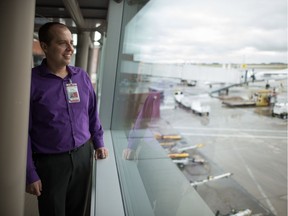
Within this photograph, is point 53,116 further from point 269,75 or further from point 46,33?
point 269,75

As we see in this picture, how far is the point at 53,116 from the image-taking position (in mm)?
935

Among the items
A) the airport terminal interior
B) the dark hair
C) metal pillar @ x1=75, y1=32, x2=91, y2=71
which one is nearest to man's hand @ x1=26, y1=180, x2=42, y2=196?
the airport terminal interior

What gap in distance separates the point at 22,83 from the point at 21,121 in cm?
9

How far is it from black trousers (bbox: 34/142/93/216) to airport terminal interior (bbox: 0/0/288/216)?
133mm

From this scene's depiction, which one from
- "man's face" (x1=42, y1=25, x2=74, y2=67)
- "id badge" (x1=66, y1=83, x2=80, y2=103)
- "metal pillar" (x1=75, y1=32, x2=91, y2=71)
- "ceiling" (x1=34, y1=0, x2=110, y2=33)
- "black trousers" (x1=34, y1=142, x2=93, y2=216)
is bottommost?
"black trousers" (x1=34, y1=142, x2=93, y2=216)

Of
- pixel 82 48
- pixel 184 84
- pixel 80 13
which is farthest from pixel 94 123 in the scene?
pixel 82 48

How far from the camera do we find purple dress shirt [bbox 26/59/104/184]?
0.91 meters

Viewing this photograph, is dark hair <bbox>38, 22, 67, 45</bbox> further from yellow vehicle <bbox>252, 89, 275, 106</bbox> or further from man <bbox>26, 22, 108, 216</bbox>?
yellow vehicle <bbox>252, 89, 275, 106</bbox>

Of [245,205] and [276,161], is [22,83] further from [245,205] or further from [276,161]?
[276,161]

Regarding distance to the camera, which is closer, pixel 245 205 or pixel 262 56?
pixel 262 56

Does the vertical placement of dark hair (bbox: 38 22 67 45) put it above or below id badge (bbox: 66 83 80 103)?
above

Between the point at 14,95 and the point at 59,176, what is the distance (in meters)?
0.58

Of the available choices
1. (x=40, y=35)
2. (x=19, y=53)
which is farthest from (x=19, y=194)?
(x=40, y=35)

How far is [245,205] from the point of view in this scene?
229cm
